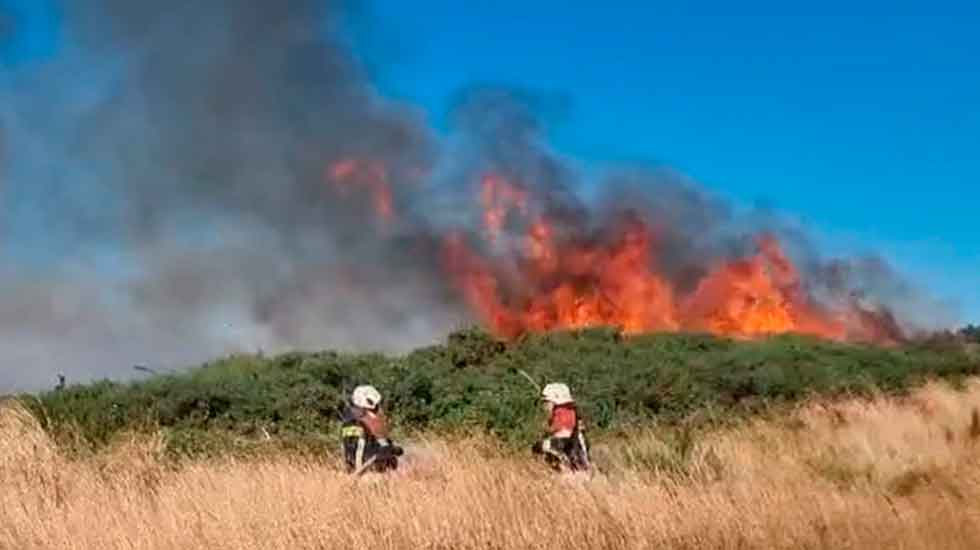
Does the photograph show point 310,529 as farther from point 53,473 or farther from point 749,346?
point 749,346

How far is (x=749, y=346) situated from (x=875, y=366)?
3438mm

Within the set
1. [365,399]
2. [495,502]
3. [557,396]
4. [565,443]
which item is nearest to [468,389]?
[565,443]

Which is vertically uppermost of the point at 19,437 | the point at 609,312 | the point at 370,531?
the point at 609,312

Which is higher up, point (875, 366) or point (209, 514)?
point (875, 366)

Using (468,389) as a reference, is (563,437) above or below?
below

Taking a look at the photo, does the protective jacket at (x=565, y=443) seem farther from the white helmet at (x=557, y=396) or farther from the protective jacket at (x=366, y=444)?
the protective jacket at (x=366, y=444)

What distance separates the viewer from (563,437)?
12945 mm

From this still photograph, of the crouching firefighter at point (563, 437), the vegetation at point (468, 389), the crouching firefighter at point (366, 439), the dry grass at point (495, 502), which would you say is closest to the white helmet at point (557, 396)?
the crouching firefighter at point (563, 437)

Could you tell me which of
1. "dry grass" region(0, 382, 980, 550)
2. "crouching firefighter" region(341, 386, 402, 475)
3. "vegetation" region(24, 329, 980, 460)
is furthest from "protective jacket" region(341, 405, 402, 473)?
"vegetation" region(24, 329, 980, 460)

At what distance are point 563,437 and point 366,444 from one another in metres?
1.92

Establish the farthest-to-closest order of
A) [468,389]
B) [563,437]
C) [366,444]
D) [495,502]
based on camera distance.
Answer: [468,389] < [563,437] < [366,444] < [495,502]

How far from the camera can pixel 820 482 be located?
42.4 ft

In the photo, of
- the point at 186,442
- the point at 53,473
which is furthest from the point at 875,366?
the point at 53,473

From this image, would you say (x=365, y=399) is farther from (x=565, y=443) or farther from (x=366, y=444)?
(x=565, y=443)
